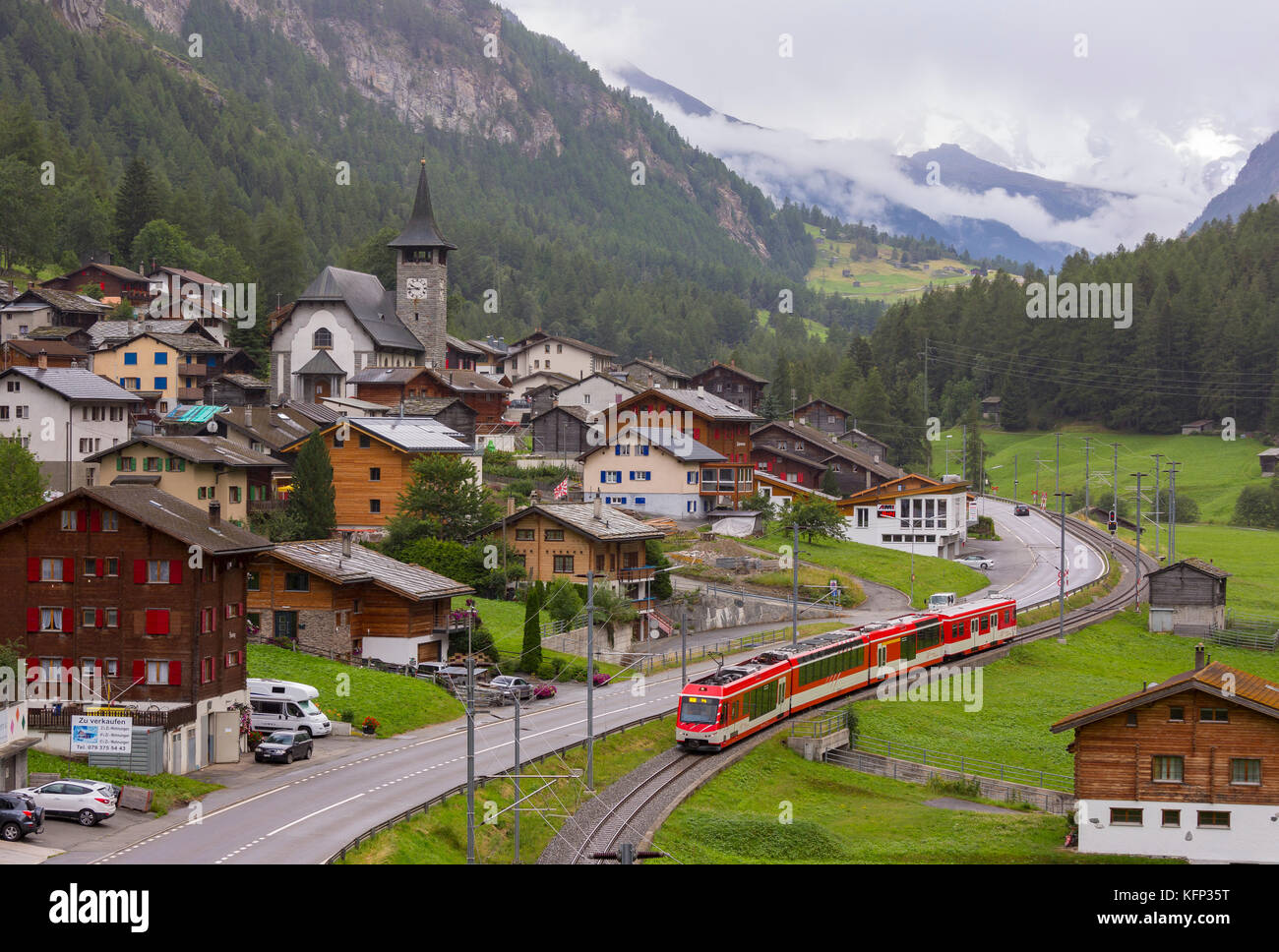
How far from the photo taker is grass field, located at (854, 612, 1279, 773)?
59719 millimetres

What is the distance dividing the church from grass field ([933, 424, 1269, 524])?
60.6 metres

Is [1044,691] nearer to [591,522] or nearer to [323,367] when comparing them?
[591,522]

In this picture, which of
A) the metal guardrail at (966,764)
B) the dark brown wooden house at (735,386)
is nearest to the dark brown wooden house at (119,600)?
the metal guardrail at (966,764)

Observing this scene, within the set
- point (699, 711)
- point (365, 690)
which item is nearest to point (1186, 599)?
point (699, 711)

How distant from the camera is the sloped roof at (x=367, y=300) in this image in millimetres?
129500

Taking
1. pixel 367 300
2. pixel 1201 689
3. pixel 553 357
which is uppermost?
pixel 367 300

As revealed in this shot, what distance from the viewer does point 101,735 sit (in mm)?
43156

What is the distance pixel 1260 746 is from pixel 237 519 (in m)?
53.2

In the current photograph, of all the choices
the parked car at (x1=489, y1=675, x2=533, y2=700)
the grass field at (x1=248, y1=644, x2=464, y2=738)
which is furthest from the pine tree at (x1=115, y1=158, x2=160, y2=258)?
the parked car at (x1=489, y1=675, x2=533, y2=700)

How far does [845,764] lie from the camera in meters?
56.1

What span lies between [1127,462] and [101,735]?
135 metres

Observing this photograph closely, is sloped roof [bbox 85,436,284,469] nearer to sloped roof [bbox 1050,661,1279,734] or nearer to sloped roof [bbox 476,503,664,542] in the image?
sloped roof [bbox 476,503,664,542]
